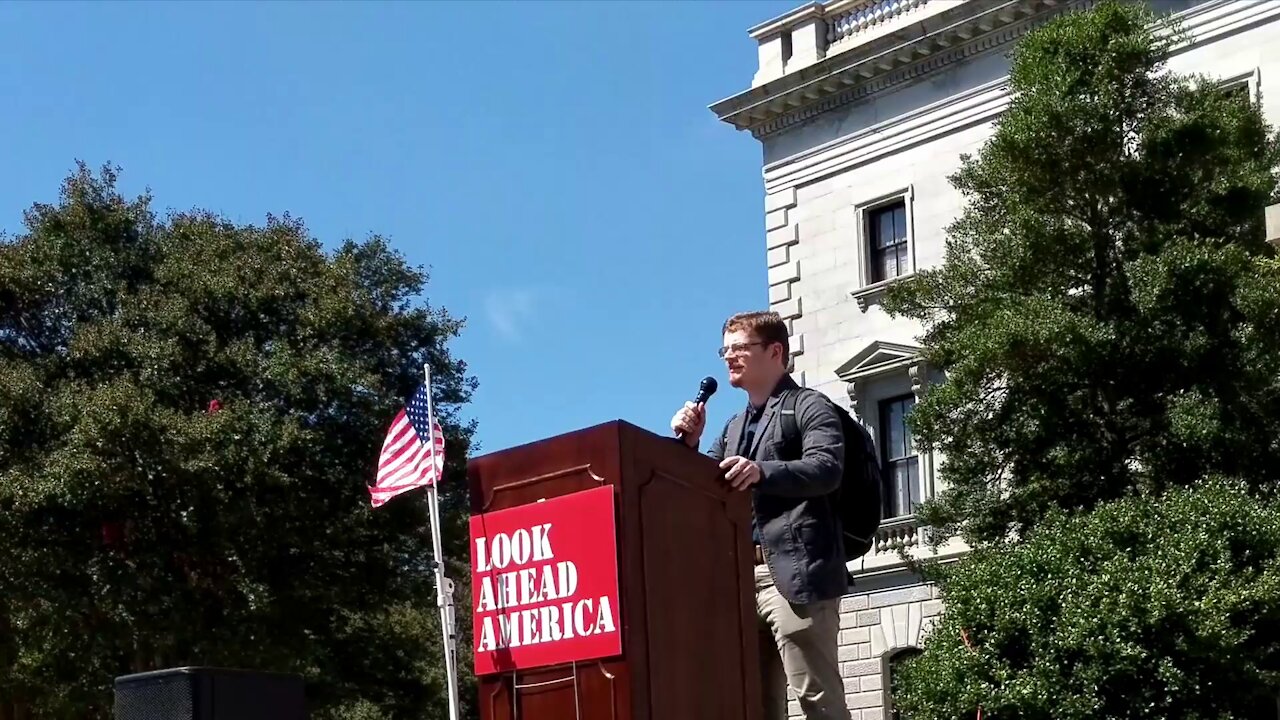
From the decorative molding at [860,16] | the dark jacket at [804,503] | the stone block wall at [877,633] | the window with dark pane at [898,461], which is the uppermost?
the decorative molding at [860,16]

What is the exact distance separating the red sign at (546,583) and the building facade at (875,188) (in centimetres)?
2225

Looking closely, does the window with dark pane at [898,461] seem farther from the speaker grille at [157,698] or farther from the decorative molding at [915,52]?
the speaker grille at [157,698]

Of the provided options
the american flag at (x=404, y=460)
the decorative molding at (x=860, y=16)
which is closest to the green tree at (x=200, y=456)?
the american flag at (x=404, y=460)

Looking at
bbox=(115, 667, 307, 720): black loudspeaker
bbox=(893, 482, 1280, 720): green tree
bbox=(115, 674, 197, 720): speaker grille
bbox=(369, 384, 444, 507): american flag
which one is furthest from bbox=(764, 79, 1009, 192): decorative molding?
bbox=(115, 674, 197, 720): speaker grille

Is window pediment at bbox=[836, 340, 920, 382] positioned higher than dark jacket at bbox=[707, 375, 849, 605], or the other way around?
window pediment at bbox=[836, 340, 920, 382]

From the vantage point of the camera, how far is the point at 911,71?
30.0 meters

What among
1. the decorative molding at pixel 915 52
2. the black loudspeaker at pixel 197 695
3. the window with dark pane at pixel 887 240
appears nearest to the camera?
the black loudspeaker at pixel 197 695

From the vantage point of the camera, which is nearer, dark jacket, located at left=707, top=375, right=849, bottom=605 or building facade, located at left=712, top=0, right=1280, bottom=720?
dark jacket, located at left=707, top=375, right=849, bottom=605

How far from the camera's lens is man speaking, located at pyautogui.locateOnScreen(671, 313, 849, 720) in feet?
21.4

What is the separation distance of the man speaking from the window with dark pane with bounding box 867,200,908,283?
23.5m

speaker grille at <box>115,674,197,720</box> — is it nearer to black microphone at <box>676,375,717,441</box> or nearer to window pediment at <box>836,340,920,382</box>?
black microphone at <box>676,375,717,441</box>

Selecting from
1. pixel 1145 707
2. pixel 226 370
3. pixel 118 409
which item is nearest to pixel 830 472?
pixel 1145 707

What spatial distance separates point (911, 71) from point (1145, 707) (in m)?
13.5

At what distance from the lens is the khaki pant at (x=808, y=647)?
6.58 metres
